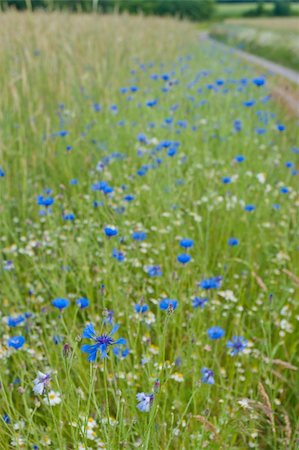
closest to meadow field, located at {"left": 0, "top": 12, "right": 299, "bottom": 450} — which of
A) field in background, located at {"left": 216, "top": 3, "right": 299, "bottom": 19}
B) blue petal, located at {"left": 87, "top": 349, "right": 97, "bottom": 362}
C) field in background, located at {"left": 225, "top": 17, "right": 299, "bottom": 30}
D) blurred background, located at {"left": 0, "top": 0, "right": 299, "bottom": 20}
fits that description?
blue petal, located at {"left": 87, "top": 349, "right": 97, "bottom": 362}

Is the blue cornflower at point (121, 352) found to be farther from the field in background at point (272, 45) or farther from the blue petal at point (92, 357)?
the field in background at point (272, 45)

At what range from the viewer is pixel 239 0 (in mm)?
44656

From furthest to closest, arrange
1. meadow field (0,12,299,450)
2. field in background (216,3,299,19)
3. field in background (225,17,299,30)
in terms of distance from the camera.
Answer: field in background (216,3,299,19)
field in background (225,17,299,30)
meadow field (0,12,299,450)

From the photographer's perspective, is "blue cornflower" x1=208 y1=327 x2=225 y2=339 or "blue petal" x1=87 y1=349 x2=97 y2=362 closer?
"blue petal" x1=87 y1=349 x2=97 y2=362

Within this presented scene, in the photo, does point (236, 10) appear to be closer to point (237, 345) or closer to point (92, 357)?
point (237, 345)

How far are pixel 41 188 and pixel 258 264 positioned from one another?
4.66 feet

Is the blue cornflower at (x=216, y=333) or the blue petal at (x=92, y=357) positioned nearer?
the blue petal at (x=92, y=357)

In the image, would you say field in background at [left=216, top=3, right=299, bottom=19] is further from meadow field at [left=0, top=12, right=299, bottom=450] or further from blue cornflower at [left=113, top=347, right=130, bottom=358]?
blue cornflower at [left=113, top=347, right=130, bottom=358]

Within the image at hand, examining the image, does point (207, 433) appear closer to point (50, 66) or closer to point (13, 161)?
point (13, 161)

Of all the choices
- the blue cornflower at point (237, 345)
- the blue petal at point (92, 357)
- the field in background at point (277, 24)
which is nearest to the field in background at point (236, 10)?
the field in background at point (277, 24)

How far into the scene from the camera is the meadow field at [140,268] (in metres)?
1.54

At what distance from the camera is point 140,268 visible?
242 cm

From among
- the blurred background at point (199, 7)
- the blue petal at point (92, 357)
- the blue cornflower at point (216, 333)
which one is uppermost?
the blurred background at point (199, 7)

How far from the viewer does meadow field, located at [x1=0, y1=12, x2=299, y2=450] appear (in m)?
1.54
